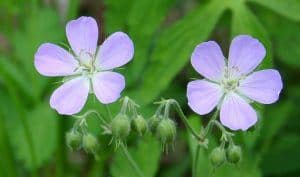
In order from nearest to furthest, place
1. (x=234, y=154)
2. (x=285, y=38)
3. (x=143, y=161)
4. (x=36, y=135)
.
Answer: (x=234, y=154) → (x=143, y=161) → (x=36, y=135) → (x=285, y=38)

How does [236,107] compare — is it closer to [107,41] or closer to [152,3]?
[107,41]

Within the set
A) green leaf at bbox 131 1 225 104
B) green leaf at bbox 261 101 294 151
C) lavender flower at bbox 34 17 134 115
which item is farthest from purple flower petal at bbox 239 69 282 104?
green leaf at bbox 261 101 294 151

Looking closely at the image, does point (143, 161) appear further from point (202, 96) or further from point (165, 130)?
point (202, 96)

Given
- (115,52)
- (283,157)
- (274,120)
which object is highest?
(115,52)

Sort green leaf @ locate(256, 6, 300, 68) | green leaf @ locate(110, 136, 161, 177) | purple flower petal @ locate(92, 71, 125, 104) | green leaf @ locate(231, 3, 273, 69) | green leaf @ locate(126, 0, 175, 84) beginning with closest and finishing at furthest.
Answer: purple flower petal @ locate(92, 71, 125, 104), green leaf @ locate(110, 136, 161, 177), green leaf @ locate(231, 3, 273, 69), green leaf @ locate(126, 0, 175, 84), green leaf @ locate(256, 6, 300, 68)

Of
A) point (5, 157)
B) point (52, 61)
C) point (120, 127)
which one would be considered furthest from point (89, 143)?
point (5, 157)

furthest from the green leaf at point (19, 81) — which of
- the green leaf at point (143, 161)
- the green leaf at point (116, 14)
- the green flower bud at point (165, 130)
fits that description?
the green flower bud at point (165, 130)

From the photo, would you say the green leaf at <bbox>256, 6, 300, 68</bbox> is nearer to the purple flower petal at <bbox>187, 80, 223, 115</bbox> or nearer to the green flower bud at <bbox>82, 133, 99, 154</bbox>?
the purple flower petal at <bbox>187, 80, 223, 115</bbox>
